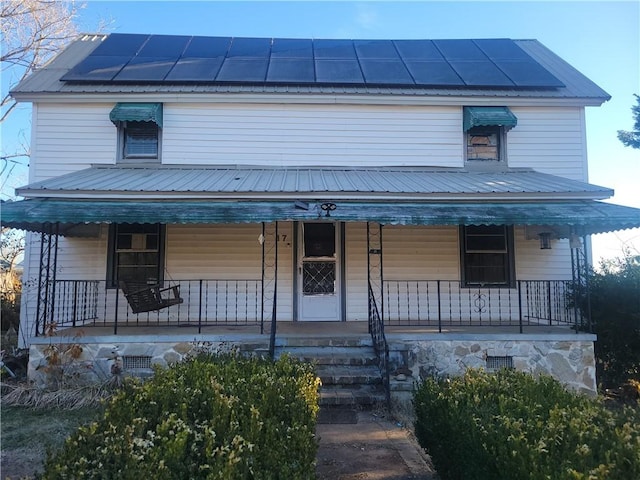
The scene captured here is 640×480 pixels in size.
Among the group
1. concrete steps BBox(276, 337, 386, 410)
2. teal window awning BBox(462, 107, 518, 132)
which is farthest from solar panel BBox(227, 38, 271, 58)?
concrete steps BBox(276, 337, 386, 410)

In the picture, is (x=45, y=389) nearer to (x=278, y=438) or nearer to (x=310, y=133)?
(x=278, y=438)

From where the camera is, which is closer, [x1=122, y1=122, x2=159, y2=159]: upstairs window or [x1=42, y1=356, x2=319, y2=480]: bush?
[x1=42, y1=356, x2=319, y2=480]: bush

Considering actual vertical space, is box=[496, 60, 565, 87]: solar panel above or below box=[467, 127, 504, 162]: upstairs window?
above

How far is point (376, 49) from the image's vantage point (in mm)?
12133

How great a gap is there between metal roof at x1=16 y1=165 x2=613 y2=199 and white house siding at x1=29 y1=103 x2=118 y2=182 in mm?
432

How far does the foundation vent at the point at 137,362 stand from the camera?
712 cm

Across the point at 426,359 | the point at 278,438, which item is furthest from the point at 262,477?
the point at 426,359

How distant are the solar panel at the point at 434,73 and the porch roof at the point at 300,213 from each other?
3.79 m

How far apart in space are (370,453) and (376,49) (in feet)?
35.1

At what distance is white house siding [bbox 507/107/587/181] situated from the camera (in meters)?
9.59

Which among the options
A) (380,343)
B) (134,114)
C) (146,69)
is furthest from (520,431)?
(146,69)

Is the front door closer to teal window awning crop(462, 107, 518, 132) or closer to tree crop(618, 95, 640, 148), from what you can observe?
teal window awning crop(462, 107, 518, 132)

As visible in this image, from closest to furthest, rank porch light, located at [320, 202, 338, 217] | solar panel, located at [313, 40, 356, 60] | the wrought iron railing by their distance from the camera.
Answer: the wrought iron railing
porch light, located at [320, 202, 338, 217]
solar panel, located at [313, 40, 356, 60]

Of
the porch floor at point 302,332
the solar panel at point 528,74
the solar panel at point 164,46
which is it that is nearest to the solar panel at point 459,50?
the solar panel at point 528,74
